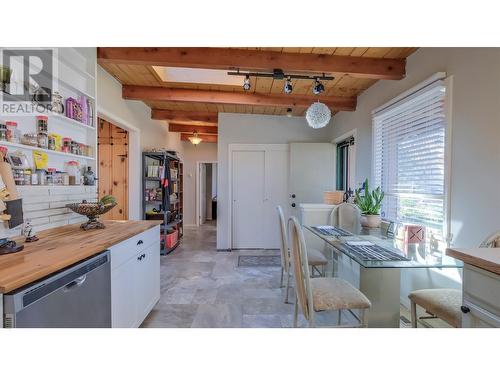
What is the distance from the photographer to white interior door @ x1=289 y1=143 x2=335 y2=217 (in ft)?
15.0

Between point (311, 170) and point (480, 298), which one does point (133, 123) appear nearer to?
point (311, 170)

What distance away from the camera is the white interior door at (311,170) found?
15.0 feet

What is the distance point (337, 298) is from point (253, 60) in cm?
219

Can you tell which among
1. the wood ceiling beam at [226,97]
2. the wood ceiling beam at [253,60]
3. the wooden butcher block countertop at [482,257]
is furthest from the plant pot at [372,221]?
the wood ceiling beam at [226,97]

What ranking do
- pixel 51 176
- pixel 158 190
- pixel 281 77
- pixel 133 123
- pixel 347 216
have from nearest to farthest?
pixel 51 176 → pixel 281 77 → pixel 347 216 → pixel 133 123 → pixel 158 190

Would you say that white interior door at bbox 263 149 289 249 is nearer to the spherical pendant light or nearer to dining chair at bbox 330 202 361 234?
dining chair at bbox 330 202 361 234

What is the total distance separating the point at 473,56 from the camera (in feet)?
5.64

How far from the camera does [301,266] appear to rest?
5.19 feet

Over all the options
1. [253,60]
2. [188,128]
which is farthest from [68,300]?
[188,128]

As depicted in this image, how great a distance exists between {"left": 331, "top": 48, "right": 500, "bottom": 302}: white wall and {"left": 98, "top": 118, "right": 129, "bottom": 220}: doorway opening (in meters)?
4.23

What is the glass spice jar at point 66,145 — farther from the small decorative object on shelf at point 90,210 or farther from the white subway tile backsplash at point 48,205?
the small decorative object on shelf at point 90,210

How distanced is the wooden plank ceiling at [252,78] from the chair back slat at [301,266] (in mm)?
1708

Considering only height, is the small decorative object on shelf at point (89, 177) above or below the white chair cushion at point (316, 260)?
above
